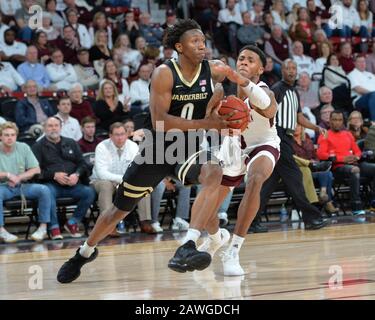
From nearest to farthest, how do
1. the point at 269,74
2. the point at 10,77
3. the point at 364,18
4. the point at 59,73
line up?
the point at 10,77 → the point at 59,73 → the point at 269,74 → the point at 364,18

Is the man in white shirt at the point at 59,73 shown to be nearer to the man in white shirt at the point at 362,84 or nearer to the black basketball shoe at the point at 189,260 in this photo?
the man in white shirt at the point at 362,84

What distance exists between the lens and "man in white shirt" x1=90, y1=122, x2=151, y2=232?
10844mm

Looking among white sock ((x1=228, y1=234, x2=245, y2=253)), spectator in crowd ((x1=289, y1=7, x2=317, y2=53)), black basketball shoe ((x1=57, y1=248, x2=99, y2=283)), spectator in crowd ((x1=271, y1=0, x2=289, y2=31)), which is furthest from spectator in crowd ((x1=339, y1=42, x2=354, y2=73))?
black basketball shoe ((x1=57, y1=248, x2=99, y2=283))

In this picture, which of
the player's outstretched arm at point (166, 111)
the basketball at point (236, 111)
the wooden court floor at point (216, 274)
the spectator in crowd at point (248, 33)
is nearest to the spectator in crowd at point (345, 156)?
the wooden court floor at point (216, 274)

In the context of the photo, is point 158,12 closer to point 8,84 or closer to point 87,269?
point 8,84

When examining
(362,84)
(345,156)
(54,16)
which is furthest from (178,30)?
(362,84)

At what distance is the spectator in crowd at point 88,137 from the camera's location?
11555 millimetres

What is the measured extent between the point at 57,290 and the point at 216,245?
174 centimetres

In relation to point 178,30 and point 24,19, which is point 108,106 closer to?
point 24,19

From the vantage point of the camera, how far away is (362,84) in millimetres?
15781

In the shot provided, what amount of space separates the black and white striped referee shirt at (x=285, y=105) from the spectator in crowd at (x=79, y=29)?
430cm

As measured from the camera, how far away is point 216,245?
24.0 ft

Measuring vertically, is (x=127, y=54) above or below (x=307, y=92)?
above

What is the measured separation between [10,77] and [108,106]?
60.2 inches
